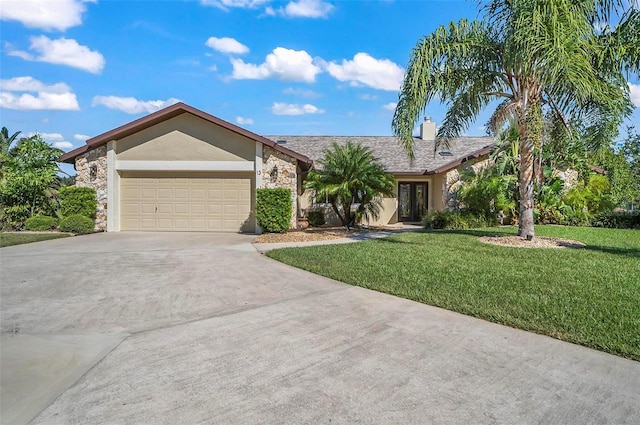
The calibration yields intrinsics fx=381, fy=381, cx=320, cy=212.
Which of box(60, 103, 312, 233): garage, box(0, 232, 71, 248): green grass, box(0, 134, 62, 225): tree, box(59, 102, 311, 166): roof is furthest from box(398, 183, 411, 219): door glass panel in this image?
box(0, 134, 62, 225): tree

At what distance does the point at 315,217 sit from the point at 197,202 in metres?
5.33

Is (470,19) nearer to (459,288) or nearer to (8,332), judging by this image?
(459,288)

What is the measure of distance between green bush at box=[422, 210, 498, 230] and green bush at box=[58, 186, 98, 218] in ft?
43.2

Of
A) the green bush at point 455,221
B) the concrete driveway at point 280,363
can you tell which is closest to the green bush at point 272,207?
the green bush at point 455,221

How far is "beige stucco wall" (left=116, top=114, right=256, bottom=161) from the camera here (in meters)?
14.6

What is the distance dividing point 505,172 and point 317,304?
14478 mm

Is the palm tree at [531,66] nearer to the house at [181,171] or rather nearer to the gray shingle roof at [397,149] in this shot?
the house at [181,171]

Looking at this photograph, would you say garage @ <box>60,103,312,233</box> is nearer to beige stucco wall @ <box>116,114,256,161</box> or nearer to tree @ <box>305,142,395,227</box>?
beige stucco wall @ <box>116,114,256,161</box>

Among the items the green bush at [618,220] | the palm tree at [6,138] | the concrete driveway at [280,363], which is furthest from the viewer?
the palm tree at [6,138]

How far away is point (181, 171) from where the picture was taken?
14719 millimetres

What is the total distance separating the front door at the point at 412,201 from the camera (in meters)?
19.6

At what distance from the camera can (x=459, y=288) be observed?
18.7 feet

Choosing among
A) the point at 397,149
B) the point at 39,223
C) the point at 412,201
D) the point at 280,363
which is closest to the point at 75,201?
the point at 39,223

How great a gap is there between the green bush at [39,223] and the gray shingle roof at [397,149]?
11.0 meters
